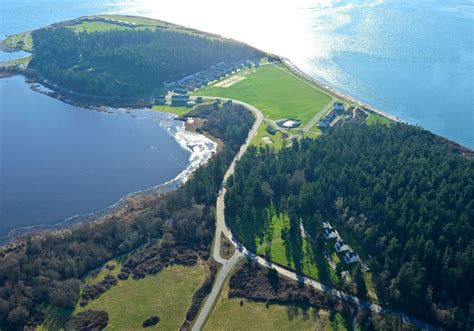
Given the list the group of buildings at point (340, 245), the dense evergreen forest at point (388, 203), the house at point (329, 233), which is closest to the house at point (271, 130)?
the dense evergreen forest at point (388, 203)

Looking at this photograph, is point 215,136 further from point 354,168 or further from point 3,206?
point 3,206

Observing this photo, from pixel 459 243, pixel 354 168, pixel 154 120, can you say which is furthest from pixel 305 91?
pixel 459 243

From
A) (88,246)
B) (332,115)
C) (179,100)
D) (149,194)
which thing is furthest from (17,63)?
(88,246)

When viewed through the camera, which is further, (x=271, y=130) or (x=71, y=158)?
(x=271, y=130)

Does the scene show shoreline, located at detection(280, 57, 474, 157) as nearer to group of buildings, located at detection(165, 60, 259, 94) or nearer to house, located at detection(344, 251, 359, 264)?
group of buildings, located at detection(165, 60, 259, 94)

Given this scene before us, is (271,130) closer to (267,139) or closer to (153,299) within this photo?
(267,139)

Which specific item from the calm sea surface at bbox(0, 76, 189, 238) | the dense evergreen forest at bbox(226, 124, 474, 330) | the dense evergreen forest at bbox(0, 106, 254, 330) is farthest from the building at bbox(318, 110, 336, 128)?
the calm sea surface at bbox(0, 76, 189, 238)
